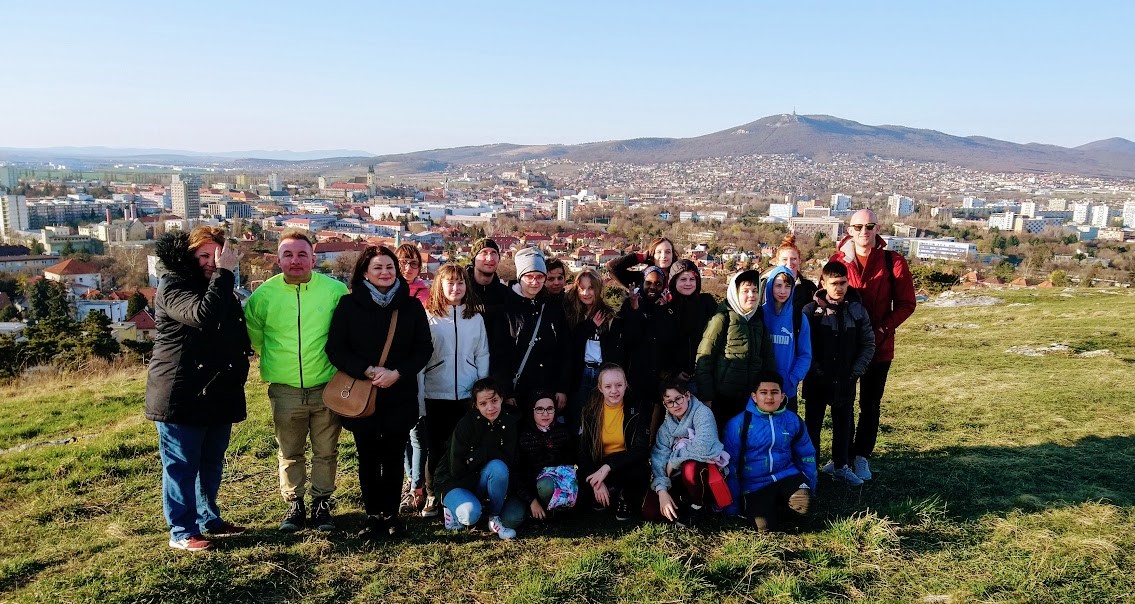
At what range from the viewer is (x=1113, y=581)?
2.81m

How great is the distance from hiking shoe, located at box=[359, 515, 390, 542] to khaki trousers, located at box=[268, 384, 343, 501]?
277 millimetres

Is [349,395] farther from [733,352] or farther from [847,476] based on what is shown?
[847,476]

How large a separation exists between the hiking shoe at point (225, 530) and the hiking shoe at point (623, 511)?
187 cm

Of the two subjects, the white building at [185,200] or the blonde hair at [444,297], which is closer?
the blonde hair at [444,297]

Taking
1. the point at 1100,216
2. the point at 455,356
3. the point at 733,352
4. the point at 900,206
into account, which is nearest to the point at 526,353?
the point at 455,356

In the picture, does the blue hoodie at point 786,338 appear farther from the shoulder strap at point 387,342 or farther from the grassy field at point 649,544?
the shoulder strap at point 387,342

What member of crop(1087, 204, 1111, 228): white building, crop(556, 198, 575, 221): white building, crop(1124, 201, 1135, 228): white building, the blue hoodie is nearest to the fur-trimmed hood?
the blue hoodie

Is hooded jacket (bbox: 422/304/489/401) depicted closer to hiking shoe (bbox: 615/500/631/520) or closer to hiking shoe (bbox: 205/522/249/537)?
hiking shoe (bbox: 615/500/631/520)

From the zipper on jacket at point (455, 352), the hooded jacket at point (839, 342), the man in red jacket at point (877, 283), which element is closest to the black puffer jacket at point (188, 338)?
the zipper on jacket at point (455, 352)

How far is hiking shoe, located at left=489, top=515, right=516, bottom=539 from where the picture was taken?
10.9 ft

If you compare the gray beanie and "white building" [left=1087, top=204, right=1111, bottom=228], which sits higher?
the gray beanie

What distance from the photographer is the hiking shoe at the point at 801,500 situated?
3385 mm

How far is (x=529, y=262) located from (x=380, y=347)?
1.00 m

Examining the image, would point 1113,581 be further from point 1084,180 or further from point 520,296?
point 1084,180
